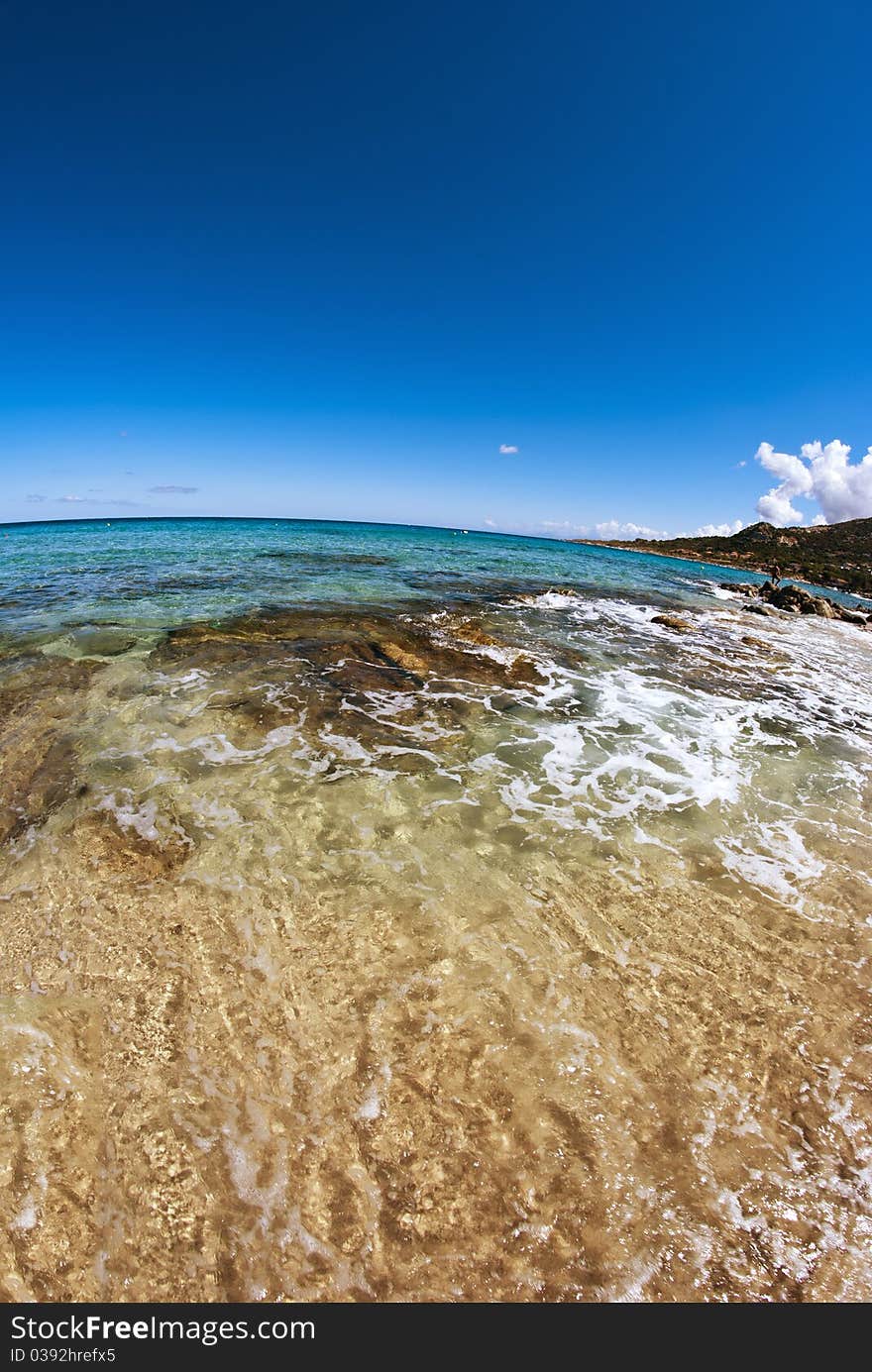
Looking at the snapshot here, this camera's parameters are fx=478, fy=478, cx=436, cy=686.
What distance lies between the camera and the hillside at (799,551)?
180 ft

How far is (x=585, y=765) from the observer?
8016 mm

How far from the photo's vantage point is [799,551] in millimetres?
72562

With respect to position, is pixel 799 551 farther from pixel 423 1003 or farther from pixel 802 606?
pixel 423 1003

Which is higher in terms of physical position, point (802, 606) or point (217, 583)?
point (217, 583)

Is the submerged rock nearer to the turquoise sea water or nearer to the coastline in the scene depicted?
the turquoise sea water

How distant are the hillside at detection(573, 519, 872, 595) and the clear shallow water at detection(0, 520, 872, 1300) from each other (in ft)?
192

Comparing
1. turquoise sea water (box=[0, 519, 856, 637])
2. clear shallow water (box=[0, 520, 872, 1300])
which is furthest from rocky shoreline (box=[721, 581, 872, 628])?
clear shallow water (box=[0, 520, 872, 1300])

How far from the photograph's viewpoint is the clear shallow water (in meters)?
2.66

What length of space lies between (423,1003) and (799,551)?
299 feet

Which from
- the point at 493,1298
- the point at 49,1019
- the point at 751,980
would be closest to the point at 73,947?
the point at 49,1019

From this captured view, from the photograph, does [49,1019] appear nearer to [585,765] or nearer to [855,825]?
[585,765]

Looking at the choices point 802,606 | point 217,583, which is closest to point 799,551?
point 802,606

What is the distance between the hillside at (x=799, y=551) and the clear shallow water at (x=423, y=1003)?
58448 mm
